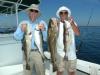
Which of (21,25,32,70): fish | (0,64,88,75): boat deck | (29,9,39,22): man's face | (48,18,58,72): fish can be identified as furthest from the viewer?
(0,64,88,75): boat deck

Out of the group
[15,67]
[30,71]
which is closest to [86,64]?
[30,71]

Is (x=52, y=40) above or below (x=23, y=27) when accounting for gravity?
below

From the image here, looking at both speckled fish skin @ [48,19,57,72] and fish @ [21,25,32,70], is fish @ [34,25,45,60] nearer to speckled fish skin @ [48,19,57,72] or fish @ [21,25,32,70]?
fish @ [21,25,32,70]

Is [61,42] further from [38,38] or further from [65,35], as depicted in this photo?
[38,38]

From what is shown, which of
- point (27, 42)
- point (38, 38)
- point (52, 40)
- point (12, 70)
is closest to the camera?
point (52, 40)

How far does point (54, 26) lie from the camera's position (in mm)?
4707

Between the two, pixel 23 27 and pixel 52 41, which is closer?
pixel 52 41

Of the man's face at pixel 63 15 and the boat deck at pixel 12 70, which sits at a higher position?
the man's face at pixel 63 15

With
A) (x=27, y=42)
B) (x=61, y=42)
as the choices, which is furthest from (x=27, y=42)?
(x=61, y=42)

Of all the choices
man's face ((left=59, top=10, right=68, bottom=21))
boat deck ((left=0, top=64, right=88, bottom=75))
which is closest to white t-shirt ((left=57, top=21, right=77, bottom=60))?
man's face ((left=59, top=10, right=68, bottom=21))

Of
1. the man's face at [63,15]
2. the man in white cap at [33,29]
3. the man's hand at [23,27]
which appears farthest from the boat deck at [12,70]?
the man's face at [63,15]

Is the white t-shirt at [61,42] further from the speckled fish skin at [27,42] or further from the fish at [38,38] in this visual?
the speckled fish skin at [27,42]

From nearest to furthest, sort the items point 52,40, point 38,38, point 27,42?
point 52,40, point 27,42, point 38,38

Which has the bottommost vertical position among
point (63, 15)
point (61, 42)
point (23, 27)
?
point (61, 42)
